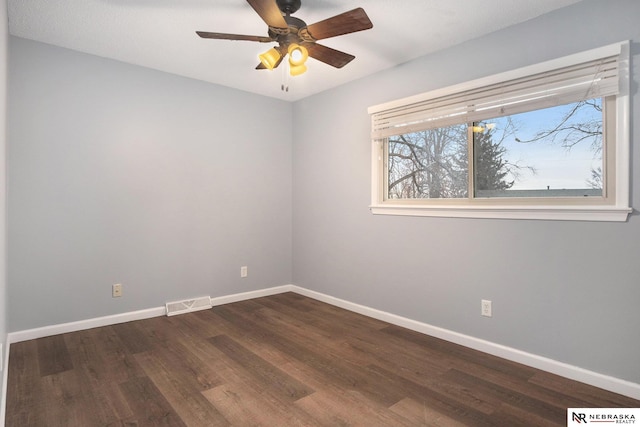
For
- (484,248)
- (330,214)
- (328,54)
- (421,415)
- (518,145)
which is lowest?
(421,415)

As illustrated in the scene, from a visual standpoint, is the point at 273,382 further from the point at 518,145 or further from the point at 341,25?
the point at 518,145

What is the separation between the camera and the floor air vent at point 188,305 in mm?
3570

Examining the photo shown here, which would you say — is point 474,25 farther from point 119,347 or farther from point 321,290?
point 119,347

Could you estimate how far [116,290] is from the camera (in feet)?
10.8

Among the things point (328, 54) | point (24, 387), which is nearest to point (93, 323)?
point (24, 387)

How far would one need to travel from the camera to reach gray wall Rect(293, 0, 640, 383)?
7.02ft

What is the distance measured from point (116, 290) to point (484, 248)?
3259 mm

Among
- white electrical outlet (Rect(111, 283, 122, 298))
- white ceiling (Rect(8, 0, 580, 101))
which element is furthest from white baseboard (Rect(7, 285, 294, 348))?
white ceiling (Rect(8, 0, 580, 101))

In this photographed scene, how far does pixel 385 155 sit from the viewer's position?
11.6 feet

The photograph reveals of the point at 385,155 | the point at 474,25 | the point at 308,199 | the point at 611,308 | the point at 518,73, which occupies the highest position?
the point at 474,25

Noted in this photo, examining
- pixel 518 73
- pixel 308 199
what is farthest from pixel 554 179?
pixel 308 199

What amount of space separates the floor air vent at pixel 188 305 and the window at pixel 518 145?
2.08 m

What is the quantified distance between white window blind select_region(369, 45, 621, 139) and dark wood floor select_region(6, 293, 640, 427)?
1.82 metres

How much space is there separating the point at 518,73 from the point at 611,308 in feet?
5.45
